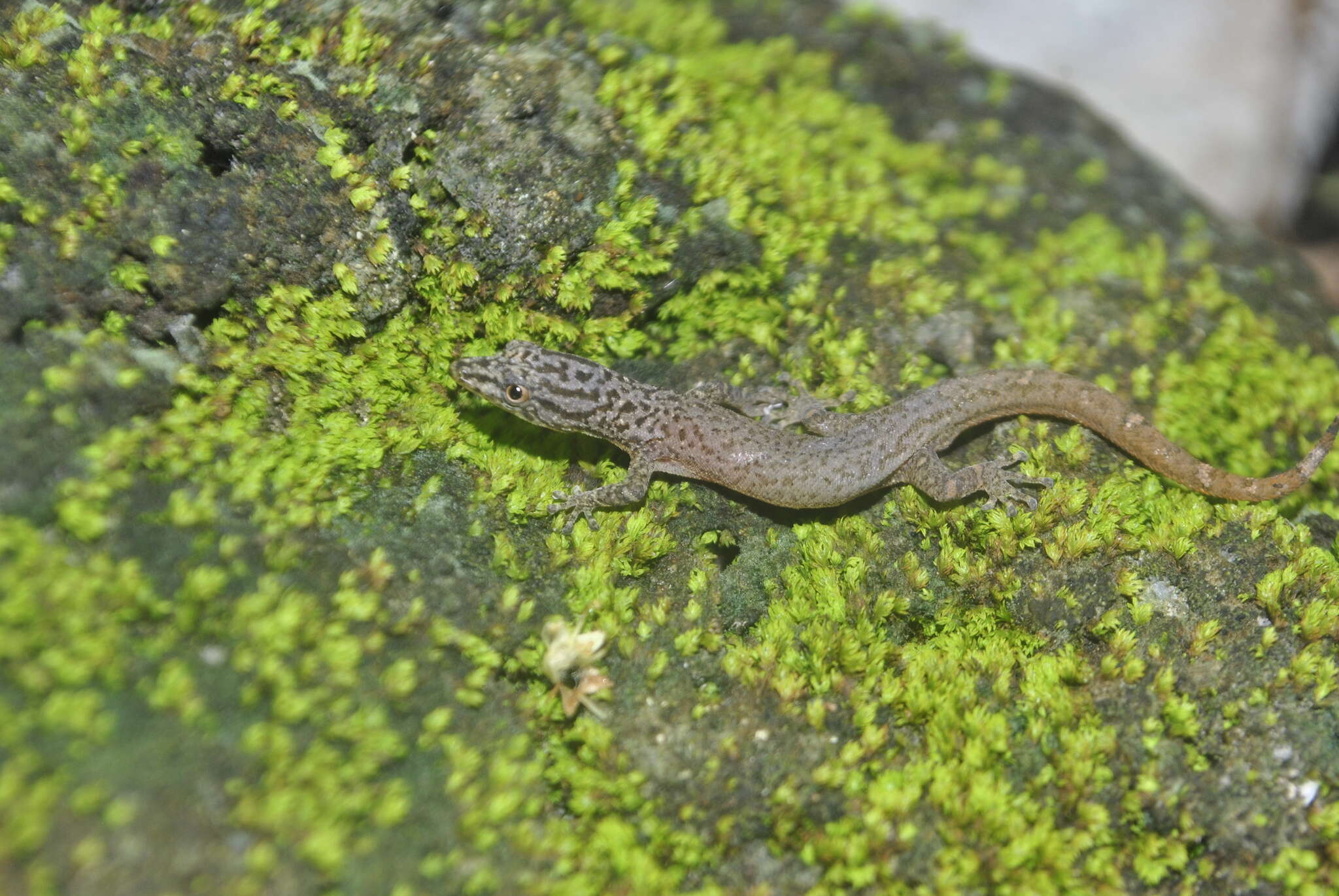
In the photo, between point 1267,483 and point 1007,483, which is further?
point 1007,483

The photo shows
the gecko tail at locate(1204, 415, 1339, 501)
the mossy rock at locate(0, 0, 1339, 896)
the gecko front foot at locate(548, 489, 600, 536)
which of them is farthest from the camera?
the gecko tail at locate(1204, 415, 1339, 501)

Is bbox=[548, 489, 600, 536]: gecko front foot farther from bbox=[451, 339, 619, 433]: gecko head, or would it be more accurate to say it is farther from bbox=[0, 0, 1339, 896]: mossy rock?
bbox=[451, 339, 619, 433]: gecko head

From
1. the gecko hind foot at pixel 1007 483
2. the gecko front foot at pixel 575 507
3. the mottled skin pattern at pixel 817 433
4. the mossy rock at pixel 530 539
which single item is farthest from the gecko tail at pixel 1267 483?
the gecko front foot at pixel 575 507

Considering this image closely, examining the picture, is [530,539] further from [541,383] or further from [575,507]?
[541,383]

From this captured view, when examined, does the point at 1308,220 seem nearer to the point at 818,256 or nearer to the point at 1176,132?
the point at 1176,132

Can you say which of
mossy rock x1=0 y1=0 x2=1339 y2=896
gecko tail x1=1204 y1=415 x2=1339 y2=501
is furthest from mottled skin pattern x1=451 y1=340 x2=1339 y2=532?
mossy rock x1=0 y1=0 x2=1339 y2=896

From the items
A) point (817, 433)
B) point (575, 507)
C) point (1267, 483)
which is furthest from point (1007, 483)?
point (575, 507)

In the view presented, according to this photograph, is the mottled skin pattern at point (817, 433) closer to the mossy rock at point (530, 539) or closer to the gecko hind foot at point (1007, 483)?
the gecko hind foot at point (1007, 483)
